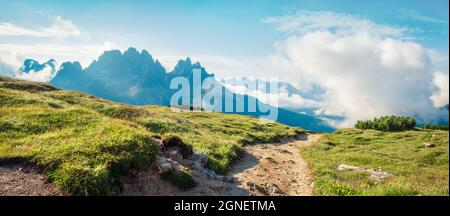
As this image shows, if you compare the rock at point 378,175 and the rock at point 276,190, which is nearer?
the rock at point 276,190

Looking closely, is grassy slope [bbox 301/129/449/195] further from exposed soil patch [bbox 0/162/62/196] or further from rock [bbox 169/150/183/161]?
exposed soil patch [bbox 0/162/62/196]

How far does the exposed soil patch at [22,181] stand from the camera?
13.0m

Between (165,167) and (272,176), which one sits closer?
(165,167)

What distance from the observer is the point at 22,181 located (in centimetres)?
1374

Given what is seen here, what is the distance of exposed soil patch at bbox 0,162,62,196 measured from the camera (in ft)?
42.8

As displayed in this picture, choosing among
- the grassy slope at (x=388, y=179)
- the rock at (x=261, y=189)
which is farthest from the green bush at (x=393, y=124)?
the rock at (x=261, y=189)

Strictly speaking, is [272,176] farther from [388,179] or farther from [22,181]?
[22,181]

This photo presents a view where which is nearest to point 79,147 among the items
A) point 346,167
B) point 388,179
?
point 388,179

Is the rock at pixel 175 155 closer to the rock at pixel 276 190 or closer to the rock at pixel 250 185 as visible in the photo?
the rock at pixel 250 185

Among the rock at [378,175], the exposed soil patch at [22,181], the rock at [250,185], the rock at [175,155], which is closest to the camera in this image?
the exposed soil patch at [22,181]

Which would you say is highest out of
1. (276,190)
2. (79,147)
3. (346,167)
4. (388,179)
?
(79,147)
